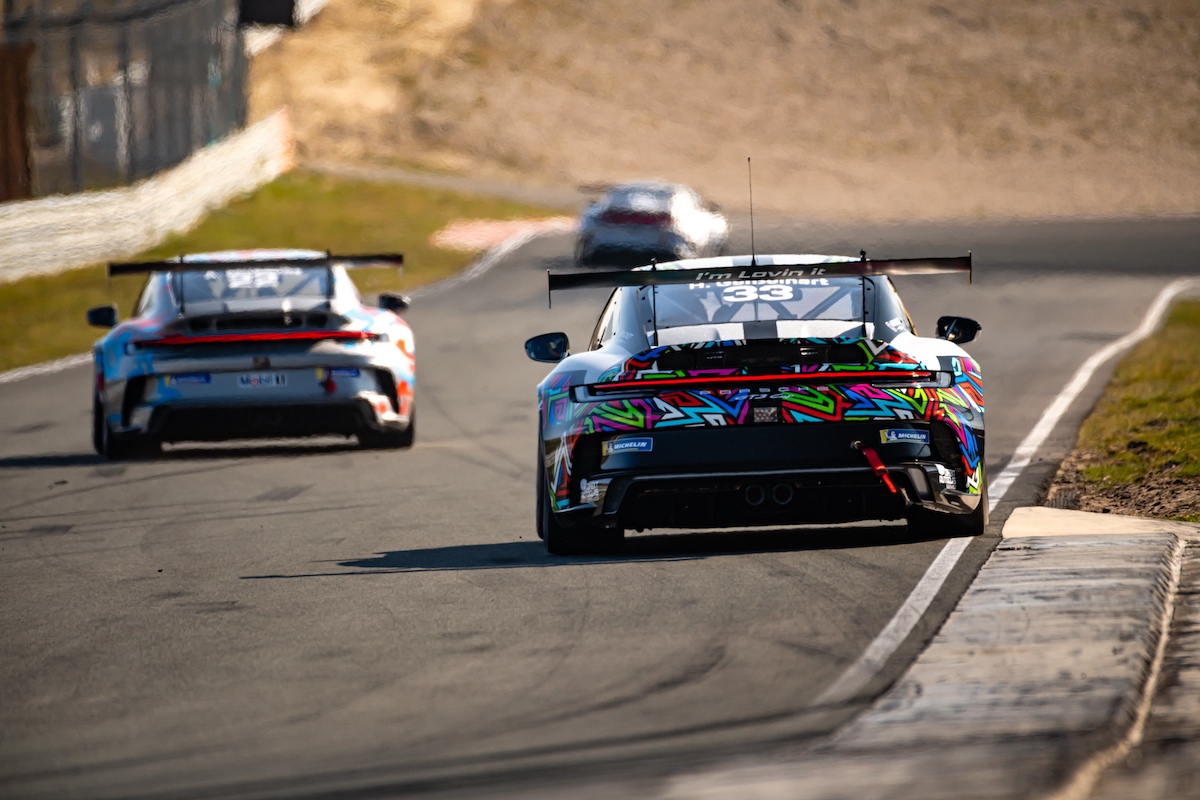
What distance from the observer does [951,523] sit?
9305 mm

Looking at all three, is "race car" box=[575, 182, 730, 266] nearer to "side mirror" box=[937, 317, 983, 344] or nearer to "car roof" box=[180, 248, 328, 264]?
"car roof" box=[180, 248, 328, 264]

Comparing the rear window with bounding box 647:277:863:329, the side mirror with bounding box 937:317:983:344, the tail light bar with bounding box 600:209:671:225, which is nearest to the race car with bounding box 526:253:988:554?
the rear window with bounding box 647:277:863:329

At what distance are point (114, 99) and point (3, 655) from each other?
2985 cm

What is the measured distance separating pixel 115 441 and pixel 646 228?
70.0 ft

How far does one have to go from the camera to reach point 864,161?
7888 centimetres

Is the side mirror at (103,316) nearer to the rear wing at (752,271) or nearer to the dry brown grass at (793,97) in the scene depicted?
the rear wing at (752,271)

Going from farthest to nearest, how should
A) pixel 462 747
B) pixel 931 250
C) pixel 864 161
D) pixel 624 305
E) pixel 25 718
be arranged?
pixel 864 161
pixel 931 250
pixel 624 305
pixel 25 718
pixel 462 747

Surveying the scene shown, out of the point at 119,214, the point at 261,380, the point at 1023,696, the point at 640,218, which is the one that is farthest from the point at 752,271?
the point at 119,214

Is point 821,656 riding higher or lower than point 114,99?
lower

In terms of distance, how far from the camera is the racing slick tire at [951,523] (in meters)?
9.27

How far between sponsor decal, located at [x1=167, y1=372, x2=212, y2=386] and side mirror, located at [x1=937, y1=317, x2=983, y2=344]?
587 cm

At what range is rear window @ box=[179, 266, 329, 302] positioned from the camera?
14.5 metres

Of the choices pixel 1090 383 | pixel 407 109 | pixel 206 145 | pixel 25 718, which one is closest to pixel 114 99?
pixel 206 145

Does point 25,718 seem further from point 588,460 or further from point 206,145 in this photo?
point 206,145
